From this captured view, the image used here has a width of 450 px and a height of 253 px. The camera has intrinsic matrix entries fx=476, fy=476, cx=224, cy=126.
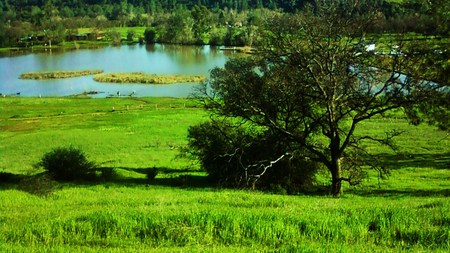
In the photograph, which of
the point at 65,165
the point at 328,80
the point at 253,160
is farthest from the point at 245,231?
the point at 65,165

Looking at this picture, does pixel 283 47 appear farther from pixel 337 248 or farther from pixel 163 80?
pixel 163 80

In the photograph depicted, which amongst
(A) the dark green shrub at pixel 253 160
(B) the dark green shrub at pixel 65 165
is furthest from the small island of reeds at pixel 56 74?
(A) the dark green shrub at pixel 253 160

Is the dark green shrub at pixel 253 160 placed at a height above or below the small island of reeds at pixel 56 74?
above

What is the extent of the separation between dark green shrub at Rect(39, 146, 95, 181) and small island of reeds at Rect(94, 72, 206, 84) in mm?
93838

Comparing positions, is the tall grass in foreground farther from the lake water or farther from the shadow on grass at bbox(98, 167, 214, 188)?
the lake water

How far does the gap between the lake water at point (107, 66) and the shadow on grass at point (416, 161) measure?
4830 cm

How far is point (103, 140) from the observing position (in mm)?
53656

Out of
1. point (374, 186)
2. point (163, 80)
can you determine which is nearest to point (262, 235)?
point (374, 186)

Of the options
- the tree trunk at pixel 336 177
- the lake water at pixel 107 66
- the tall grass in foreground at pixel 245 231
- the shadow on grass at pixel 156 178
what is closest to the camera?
the tall grass in foreground at pixel 245 231

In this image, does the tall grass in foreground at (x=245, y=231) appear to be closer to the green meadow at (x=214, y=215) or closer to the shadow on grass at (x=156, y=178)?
the green meadow at (x=214, y=215)

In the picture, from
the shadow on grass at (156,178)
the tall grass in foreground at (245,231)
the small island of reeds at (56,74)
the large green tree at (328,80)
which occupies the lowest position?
the small island of reeds at (56,74)

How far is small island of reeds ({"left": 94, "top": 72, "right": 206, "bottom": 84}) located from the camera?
4771 inches

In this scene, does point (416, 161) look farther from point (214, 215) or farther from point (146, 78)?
point (146, 78)

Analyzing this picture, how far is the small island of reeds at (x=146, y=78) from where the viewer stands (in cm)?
12119
